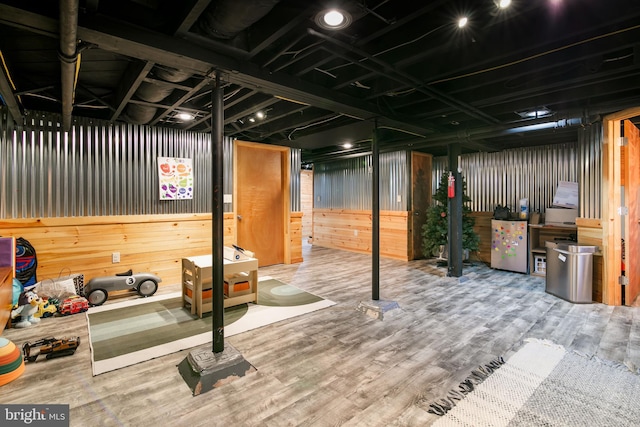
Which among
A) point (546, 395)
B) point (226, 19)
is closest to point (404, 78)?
point (226, 19)

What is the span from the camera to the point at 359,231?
25.6ft

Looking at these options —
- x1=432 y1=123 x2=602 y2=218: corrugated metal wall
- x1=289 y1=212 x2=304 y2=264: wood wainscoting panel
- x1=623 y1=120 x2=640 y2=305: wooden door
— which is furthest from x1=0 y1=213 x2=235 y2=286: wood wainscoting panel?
x1=623 y1=120 x2=640 y2=305: wooden door

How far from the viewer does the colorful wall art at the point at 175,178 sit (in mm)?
4770

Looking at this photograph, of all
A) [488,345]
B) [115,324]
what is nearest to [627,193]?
[488,345]

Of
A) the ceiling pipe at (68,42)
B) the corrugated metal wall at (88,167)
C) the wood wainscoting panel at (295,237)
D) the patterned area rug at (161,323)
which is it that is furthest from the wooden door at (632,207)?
the corrugated metal wall at (88,167)

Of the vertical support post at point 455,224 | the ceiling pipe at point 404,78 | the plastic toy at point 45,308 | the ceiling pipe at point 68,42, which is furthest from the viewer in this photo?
the vertical support post at point 455,224

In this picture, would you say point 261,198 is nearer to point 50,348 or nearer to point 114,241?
point 114,241

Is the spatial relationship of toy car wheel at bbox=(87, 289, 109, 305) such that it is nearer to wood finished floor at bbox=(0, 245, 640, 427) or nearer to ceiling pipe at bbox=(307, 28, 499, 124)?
wood finished floor at bbox=(0, 245, 640, 427)

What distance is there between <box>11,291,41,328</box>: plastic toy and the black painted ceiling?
2014mm

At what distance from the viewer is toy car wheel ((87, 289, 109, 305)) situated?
12.3ft

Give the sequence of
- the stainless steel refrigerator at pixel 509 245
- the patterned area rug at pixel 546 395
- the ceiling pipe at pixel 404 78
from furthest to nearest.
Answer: the stainless steel refrigerator at pixel 509 245 < the ceiling pipe at pixel 404 78 < the patterned area rug at pixel 546 395

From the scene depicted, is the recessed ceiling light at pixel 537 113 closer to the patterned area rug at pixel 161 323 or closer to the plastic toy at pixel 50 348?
the patterned area rug at pixel 161 323

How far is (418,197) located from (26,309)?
6637mm

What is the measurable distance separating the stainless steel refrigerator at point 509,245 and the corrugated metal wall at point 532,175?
0.60 meters
